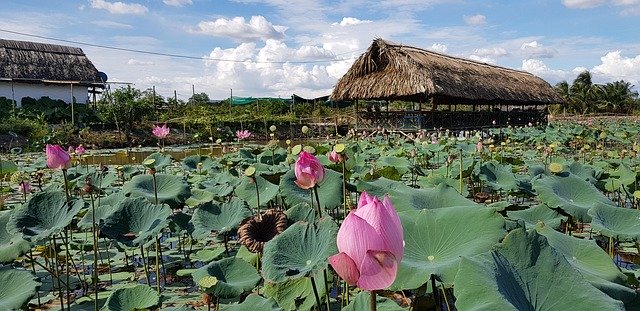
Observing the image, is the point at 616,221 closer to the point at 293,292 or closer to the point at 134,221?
the point at 293,292

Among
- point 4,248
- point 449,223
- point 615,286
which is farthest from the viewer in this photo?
point 4,248

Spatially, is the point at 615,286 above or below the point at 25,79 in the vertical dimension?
below

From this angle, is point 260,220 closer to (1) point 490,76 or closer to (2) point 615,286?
(2) point 615,286

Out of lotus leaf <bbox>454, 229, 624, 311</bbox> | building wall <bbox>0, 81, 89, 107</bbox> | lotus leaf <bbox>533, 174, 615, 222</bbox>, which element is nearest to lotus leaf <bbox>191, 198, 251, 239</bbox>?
lotus leaf <bbox>533, 174, 615, 222</bbox>

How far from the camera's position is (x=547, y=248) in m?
1.01

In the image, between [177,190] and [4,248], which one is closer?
[4,248]

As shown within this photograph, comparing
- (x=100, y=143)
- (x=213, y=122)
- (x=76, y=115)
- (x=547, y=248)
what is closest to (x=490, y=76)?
(x=213, y=122)

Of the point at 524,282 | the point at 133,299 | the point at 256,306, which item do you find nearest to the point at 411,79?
the point at 133,299

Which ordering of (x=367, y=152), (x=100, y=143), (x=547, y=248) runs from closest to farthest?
(x=547, y=248)
(x=367, y=152)
(x=100, y=143)

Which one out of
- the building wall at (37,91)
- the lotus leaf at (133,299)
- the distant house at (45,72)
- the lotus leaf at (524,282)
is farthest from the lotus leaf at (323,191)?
the building wall at (37,91)

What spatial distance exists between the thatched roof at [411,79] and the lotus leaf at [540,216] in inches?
477

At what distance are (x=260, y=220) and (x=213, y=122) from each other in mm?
18265

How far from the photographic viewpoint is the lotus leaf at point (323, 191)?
104 inches

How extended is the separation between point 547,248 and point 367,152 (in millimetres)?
6157
